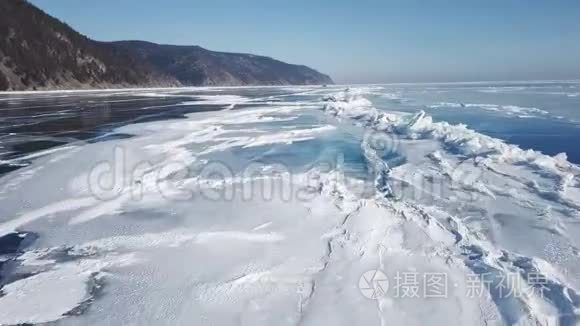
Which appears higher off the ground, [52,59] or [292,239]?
[52,59]

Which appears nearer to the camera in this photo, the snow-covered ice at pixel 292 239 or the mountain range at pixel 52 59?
the snow-covered ice at pixel 292 239

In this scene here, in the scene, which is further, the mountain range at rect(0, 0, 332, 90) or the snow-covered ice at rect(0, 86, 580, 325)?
the mountain range at rect(0, 0, 332, 90)

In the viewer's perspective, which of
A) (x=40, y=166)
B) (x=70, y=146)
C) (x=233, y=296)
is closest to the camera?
(x=233, y=296)

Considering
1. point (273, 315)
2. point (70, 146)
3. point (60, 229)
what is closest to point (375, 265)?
point (273, 315)

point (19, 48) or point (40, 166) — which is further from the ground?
point (19, 48)

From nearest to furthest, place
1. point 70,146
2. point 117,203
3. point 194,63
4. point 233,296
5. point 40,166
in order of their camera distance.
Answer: point 233,296
point 117,203
point 40,166
point 70,146
point 194,63

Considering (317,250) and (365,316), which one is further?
(317,250)

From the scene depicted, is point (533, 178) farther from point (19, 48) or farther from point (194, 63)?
point (194, 63)

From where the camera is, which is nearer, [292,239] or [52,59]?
[292,239]

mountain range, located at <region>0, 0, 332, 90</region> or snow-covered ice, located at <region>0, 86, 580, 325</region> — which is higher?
mountain range, located at <region>0, 0, 332, 90</region>

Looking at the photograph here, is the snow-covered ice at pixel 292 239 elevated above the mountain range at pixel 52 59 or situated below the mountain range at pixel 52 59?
below
